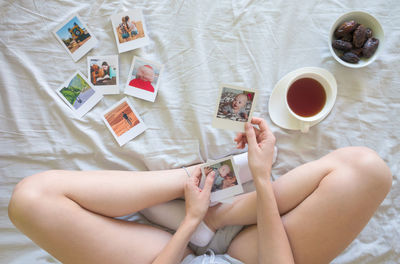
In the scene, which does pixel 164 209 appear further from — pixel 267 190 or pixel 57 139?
pixel 57 139

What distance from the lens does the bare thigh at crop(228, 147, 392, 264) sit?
3.02 ft

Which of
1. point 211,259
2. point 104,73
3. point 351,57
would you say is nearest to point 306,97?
point 351,57

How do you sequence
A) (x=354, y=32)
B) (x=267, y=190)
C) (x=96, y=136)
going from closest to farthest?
(x=267, y=190) → (x=354, y=32) → (x=96, y=136)

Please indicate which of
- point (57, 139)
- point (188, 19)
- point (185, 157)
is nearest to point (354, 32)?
point (188, 19)

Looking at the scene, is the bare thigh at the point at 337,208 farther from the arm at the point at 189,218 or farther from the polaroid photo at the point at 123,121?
the polaroid photo at the point at 123,121

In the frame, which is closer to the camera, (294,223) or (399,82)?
(294,223)

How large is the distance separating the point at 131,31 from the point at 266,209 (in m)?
0.90

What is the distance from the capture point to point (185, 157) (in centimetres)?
122

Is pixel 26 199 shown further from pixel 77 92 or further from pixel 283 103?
pixel 283 103

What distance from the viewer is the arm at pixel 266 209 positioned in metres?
0.91

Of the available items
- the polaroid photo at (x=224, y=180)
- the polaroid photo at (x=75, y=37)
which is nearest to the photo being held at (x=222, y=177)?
the polaroid photo at (x=224, y=180)

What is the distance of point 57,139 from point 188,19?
29.5 inches

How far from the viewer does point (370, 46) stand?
1.12 m

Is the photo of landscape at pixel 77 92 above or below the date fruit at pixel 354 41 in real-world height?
below
